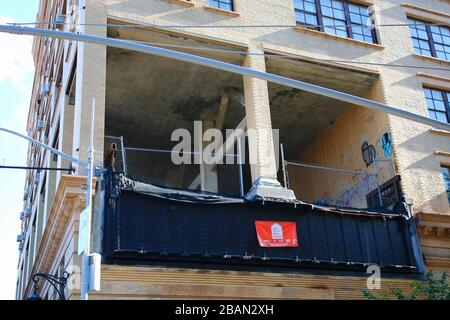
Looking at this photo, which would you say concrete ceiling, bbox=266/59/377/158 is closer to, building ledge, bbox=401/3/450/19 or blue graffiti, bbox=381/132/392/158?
blue graffiti, bbox=381/132/392/158

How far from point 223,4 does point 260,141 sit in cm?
554

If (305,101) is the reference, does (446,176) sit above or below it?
below

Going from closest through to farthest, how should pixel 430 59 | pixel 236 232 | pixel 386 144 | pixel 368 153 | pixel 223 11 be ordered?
pixel 236 232
pixel 223 11
pixel 386 144
pixel 368 153
pixel 430 59

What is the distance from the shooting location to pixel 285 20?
22.5 meters

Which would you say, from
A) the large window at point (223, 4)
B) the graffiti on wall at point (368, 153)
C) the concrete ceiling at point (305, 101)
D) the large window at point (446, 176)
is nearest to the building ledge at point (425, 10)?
the concrete ceiling at point (305, 101)

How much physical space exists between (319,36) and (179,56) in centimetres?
1327

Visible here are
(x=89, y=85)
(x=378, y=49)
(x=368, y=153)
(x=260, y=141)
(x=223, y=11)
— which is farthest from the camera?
(x=378, y=49)

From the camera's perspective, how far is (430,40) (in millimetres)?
25500

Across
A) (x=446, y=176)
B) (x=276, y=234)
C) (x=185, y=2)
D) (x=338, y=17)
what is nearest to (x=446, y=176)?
(x=446, y=176)

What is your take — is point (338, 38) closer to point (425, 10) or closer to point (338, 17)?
point (338, 17)

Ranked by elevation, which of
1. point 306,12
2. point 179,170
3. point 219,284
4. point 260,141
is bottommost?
point 219,284

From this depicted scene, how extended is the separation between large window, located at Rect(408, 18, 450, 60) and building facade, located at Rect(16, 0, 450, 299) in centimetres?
6

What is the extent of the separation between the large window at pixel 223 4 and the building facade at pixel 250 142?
0.04 meters

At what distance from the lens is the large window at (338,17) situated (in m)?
23.3
